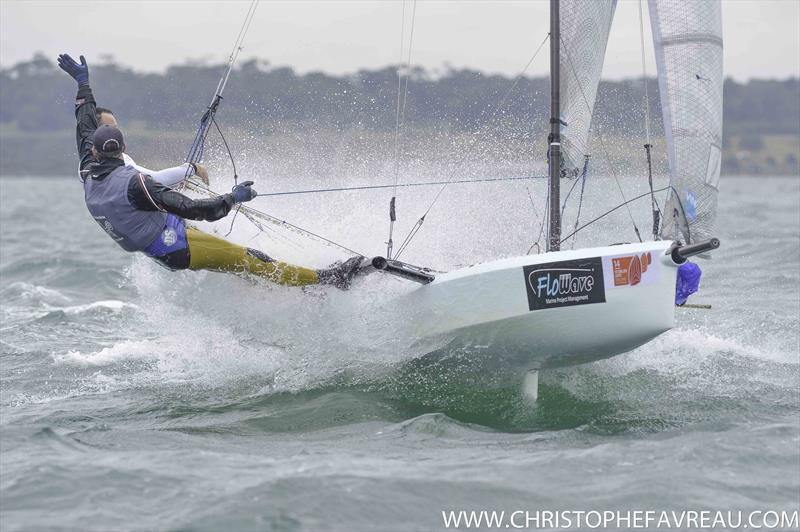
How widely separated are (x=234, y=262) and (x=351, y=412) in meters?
1.20

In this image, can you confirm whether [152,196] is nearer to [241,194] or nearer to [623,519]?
[241,194]

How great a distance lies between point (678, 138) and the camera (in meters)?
6.36

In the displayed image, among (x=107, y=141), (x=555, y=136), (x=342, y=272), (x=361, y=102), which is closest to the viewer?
(x=107, y=141)

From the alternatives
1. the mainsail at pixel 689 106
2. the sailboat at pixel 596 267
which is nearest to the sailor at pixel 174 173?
the sailboat at pixel 596 267

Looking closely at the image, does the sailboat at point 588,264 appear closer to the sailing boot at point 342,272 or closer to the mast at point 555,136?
the mast at point 555,136

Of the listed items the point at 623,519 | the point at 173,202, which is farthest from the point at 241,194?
the point at 623,519

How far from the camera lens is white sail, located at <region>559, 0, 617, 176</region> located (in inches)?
265

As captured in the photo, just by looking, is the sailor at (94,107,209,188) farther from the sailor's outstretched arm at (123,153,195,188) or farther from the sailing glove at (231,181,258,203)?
the sailing glove at (231,181,258,203)

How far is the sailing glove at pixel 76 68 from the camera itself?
6.73 meters

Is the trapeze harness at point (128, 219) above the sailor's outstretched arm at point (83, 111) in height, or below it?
below

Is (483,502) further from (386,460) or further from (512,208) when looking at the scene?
(512,208)

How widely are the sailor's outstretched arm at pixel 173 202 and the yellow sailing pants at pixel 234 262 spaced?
0.36 m

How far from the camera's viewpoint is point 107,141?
6.00m

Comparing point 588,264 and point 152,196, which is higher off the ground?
point 152,196
